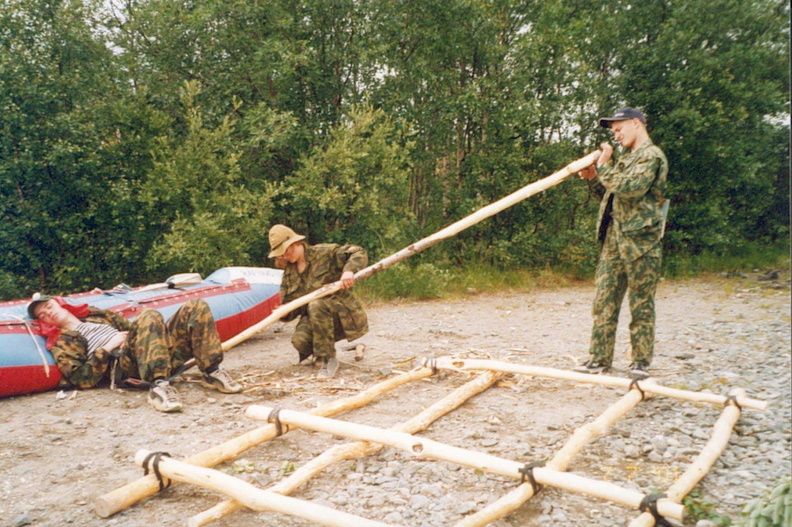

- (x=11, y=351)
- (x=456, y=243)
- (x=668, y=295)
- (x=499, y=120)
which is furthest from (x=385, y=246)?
(x=11, y=351)

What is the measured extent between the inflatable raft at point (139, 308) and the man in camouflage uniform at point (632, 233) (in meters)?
3.31

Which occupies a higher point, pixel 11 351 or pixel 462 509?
pixel 11 351

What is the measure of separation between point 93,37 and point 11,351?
475 centimetres

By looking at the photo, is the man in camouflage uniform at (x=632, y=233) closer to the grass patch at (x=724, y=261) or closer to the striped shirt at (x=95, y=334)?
the striped shirt at (x=95, y=334)

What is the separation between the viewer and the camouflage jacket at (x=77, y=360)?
4.50 meters

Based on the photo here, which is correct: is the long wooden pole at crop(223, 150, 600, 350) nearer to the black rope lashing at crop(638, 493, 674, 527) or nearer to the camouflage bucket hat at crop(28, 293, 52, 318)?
the camouflage bucket hat at crop(28, 293, 52, 318)

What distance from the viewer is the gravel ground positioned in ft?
9.27

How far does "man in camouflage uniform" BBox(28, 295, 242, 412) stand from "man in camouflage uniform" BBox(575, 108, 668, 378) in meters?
2.87

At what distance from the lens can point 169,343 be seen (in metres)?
4.53

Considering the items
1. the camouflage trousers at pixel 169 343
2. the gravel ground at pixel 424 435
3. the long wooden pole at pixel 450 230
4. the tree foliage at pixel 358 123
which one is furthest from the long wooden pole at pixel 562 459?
the tree foliage at pixel 358 123

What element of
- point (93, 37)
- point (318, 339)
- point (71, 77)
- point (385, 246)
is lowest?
point (318, 339)

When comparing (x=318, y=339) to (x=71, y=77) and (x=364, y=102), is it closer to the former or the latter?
(x=71, y=77)

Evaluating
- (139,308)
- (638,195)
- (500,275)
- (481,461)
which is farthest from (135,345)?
(500,275)

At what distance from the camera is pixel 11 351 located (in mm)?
4305
